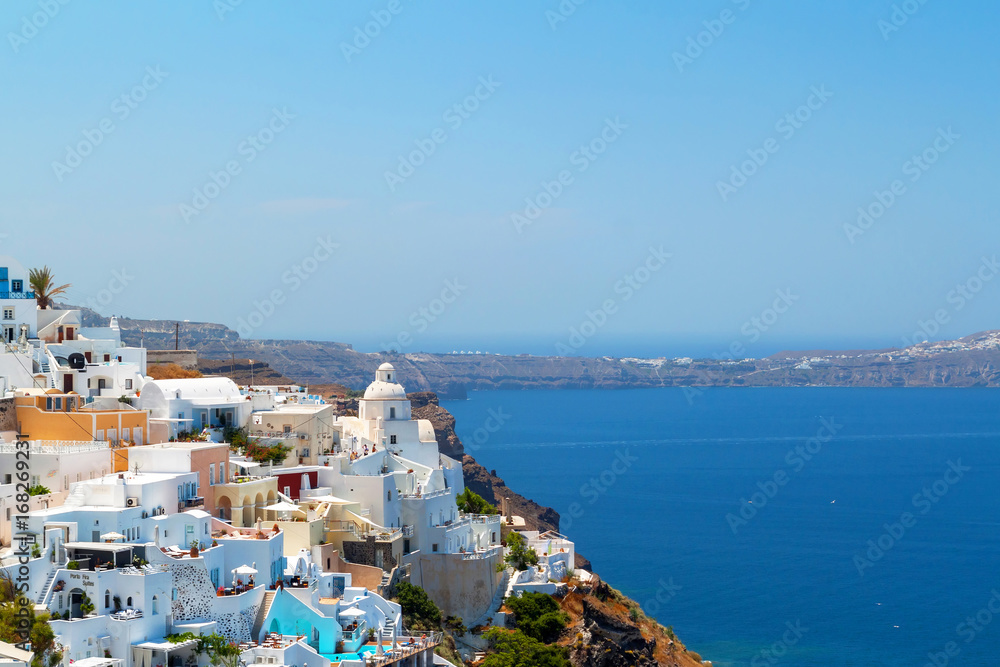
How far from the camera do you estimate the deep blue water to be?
7450 centimetres

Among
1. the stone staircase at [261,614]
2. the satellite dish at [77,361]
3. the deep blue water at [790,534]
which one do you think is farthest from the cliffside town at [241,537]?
the deep blue water at [790,534]

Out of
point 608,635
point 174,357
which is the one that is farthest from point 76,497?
point 174,357

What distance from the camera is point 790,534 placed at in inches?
4178

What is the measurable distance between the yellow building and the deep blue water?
129 ft

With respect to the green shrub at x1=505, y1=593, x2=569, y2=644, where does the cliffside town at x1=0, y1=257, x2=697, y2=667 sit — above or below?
above

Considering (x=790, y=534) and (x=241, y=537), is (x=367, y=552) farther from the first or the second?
(x=790, y=534)

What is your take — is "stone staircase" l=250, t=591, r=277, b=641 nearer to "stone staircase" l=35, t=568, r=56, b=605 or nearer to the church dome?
"stone staircase" l=35, t=568, r=56, b=605

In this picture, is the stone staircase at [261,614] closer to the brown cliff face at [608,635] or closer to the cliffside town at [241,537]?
the cliffside town at [241,537]

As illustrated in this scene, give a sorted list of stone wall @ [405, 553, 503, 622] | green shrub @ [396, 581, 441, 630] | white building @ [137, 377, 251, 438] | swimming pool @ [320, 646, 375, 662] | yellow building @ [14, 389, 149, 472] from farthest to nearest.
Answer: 1. stone wall @ [405, 553, 503, 622]
2. white building @ [137, 377, 251, 438]
3. green shrub @ [396, 581, 441, 630]
4. yellow building @ [14, 389, 149, 472]
5. swimming pool @ [320, 646, 375, 662]

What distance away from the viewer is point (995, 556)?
320ft

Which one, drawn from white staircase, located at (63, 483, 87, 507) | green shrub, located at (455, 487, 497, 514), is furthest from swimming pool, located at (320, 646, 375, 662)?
green shrub, located at (455, 487, 497, 514)

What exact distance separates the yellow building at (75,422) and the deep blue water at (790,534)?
129 ft

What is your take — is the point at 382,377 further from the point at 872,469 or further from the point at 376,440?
the point at 872,469

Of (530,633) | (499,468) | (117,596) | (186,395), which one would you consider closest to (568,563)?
(530,633)
